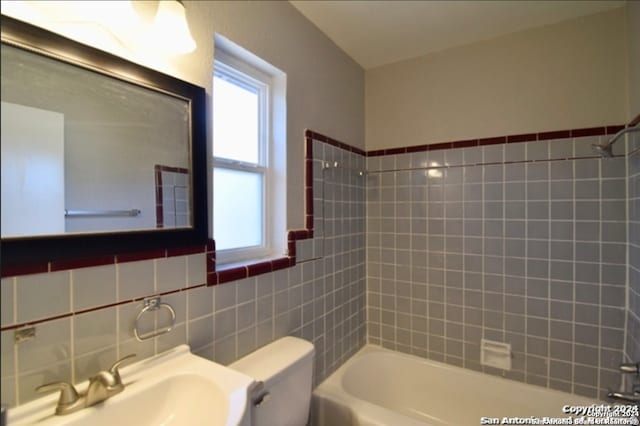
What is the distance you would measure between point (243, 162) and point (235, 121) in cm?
20

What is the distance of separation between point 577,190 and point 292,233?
5.34 ft

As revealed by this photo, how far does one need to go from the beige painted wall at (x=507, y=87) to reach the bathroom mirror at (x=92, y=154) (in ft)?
5.01

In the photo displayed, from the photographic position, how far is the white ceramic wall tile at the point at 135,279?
927mm

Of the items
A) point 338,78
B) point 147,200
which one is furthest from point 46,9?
point 338,78

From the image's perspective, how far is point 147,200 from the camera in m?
0.99

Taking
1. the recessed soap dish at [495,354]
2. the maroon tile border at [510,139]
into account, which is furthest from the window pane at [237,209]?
the recessed soap dish at [495,354]

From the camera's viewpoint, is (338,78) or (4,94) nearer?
(4,94)

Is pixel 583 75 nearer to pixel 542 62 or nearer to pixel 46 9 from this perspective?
pixel 542 62

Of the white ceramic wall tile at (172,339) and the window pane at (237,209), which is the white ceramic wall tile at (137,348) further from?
the window pane at (237,209)

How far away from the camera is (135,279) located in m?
0.96

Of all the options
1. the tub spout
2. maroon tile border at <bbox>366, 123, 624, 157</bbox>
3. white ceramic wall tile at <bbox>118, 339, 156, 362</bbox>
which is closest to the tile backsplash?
maroon tile border at <bbox>366, 123, 624, 157</bbox>

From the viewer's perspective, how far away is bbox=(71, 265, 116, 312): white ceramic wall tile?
827 mm

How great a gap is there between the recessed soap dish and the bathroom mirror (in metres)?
1.87

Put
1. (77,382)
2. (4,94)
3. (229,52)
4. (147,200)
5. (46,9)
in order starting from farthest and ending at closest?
(229,52), (147,200), (77,382), (46,9), (4,94)
